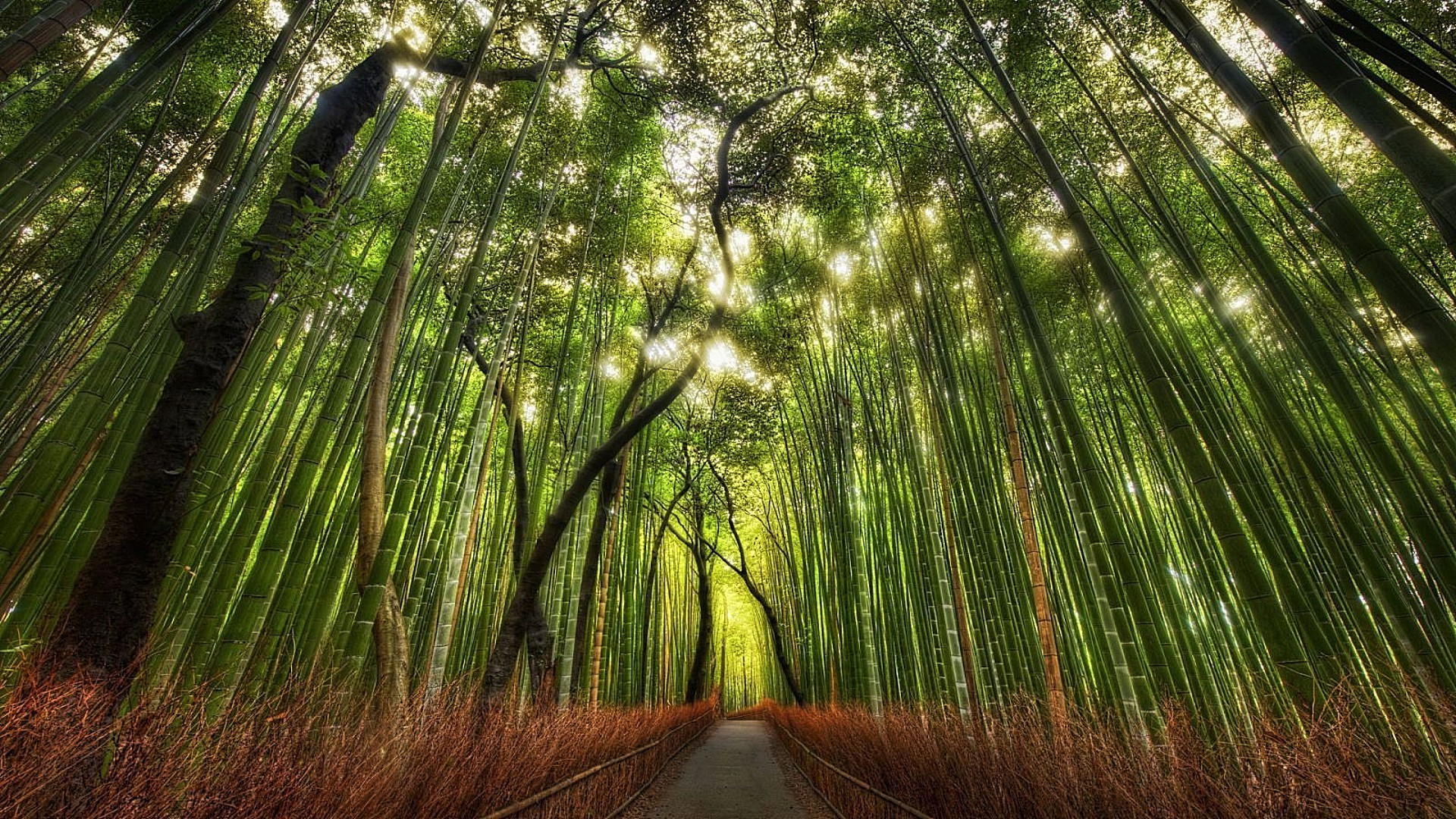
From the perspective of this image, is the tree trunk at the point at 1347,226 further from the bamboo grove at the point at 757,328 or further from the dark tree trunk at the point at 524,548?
the dark tree trunk at the point at 524,548

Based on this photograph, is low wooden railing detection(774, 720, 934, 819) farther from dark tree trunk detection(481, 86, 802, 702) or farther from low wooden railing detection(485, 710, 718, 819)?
dark tree trunk detection(481, 86, 802, 702)

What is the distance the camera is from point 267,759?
1069mm

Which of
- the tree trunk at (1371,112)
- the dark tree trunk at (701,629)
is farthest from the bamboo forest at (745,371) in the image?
the dark tree trunk at (701,629)

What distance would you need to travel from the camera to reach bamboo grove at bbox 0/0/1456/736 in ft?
4.77

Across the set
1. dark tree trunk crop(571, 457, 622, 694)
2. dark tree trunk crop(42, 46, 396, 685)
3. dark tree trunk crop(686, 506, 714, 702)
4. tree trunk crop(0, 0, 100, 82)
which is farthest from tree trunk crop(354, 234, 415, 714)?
dark tree trunk crop(686, 506, 714, 702)

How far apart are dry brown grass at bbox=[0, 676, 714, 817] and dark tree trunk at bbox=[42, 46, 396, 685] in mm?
218

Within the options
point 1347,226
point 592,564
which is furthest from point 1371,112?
point 592,564

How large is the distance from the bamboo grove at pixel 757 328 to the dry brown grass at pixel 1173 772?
4.5 inches

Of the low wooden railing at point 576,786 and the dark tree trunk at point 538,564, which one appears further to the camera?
the dark tree trunk at point 538,564

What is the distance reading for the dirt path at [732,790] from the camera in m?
4.02

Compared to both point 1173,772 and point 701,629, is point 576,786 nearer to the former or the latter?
point 1173,772

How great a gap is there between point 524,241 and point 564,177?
2.12 feet

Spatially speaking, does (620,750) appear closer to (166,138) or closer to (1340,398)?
(1340,398)

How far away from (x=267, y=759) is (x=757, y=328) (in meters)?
5.15
